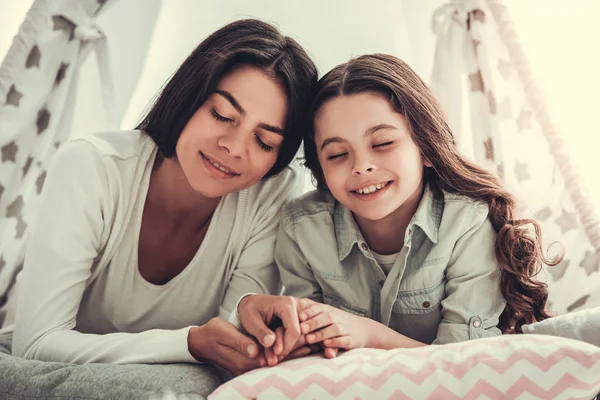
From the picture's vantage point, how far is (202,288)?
1.46 m

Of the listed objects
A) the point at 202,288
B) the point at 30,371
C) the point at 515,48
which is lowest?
the point at 30,371

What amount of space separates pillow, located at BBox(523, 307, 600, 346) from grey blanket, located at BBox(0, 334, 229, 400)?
58cm

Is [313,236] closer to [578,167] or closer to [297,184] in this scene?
[297,184]

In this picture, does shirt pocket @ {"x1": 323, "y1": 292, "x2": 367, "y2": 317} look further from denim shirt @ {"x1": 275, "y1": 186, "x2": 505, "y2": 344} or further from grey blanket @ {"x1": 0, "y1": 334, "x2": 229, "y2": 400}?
grey blanket @ {"x1": 0, "y1": 334, "x2": 229, "y2": 400}

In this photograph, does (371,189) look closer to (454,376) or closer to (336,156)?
(336,156)

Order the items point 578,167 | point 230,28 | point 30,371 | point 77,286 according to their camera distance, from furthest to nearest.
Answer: point 578,167 < point 230,28 < point 77,286 < point 30,371

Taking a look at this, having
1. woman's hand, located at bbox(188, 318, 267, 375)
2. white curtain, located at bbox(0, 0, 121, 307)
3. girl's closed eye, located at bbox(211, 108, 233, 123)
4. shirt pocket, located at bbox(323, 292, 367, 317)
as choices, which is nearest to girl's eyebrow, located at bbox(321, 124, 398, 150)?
girl's closed eye, located at bbox(211, 108, 233, 123)

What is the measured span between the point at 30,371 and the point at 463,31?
1.41m

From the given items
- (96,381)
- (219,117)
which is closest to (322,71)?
(219,117)

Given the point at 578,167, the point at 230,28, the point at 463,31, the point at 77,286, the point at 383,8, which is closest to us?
the point at 77,286

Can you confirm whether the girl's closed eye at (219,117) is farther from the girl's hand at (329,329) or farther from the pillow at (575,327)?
the pillow at (575,327)

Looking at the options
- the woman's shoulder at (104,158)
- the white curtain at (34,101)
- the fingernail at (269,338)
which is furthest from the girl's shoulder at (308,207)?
the white curtain at (34,101)

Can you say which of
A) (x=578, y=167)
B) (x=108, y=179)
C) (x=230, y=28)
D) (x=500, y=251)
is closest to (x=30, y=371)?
(x=108, y=179)

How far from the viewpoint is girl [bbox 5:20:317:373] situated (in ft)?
4.04
